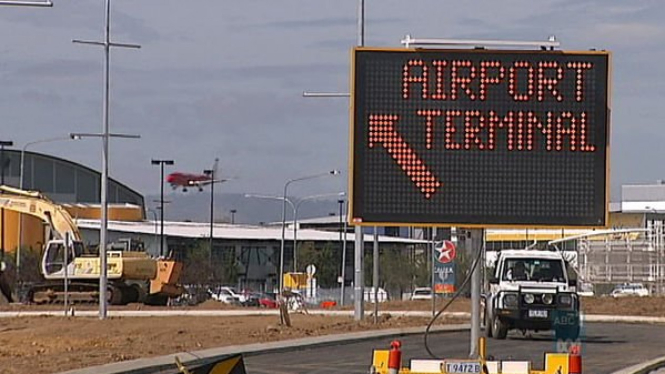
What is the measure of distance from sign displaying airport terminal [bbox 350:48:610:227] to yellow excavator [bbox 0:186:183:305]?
134 ft

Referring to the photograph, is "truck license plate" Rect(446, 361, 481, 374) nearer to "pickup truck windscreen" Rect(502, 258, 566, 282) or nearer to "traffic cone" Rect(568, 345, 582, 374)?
"traffic cone" Rect(568, 345, 582, 374)

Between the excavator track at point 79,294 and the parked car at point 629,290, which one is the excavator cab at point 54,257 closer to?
the excavator track at point 79,294

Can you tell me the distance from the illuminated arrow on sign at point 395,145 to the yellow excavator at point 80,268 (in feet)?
134

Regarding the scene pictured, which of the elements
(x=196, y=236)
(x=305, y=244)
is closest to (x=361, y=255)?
(x=305, y=244)

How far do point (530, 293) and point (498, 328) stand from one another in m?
1.48

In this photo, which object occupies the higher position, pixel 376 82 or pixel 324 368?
pixel 376 82

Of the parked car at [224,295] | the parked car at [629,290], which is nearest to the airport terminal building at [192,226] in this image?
the parked car at [629,290]

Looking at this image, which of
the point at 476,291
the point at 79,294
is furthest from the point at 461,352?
the point at 79,294

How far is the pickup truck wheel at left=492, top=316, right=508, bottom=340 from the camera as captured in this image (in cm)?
3356

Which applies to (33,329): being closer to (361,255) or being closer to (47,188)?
(361,255)

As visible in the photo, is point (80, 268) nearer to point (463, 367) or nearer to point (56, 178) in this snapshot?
point (463, 367)

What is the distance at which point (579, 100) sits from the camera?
13.3 metres

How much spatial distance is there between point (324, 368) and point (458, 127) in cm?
1300

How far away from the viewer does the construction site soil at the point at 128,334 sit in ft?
88.0
